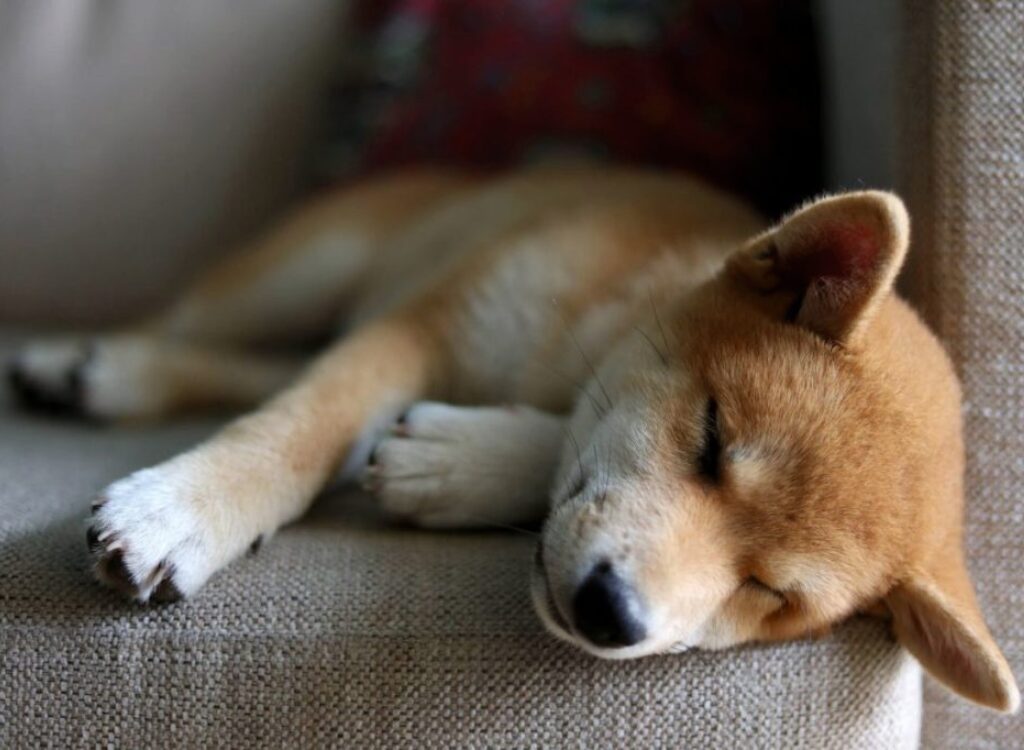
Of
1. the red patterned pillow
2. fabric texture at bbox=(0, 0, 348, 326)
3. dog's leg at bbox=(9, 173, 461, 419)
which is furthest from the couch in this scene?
fabric texture at bbox=(0, 0, 348, 326)

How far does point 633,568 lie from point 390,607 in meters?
0.29

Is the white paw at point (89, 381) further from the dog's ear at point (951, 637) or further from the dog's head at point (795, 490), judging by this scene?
the dog's ear at point (951, 637)

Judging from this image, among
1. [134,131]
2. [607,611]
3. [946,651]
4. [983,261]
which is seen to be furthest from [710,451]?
[134,131]

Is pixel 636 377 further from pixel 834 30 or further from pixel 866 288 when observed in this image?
pixel 834 30

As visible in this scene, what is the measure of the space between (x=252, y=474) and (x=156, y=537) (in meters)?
0.18

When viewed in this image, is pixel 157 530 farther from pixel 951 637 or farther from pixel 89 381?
pixel 951 637

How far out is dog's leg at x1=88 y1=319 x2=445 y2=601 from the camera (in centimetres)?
115

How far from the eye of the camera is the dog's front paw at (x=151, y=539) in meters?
1.14

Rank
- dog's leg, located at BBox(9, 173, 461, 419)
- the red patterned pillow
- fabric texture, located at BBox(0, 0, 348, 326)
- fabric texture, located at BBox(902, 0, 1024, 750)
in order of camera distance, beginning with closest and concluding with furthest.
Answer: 1. fabric texture, located at BBox(902, 0, 1024, 750)
2. dog's leg, located at BBox(9, 173, 461, 419)
3. the red patterned pillow
4. fabric texture, located at BBox(0, 0, 348, 326)

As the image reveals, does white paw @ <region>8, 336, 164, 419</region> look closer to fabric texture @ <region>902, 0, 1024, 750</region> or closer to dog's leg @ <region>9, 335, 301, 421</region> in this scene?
dog's leg @ <region>9, 335, 301, 421</region>

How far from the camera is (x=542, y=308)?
1697mm

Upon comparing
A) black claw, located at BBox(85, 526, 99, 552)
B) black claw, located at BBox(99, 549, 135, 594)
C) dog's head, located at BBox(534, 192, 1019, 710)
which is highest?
dog's head, located at BBox(534, 192, 1019, 710)

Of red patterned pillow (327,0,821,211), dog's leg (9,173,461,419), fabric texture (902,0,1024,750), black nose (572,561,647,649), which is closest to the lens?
black nose (572,561,647,649)

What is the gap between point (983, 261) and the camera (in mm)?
1371
